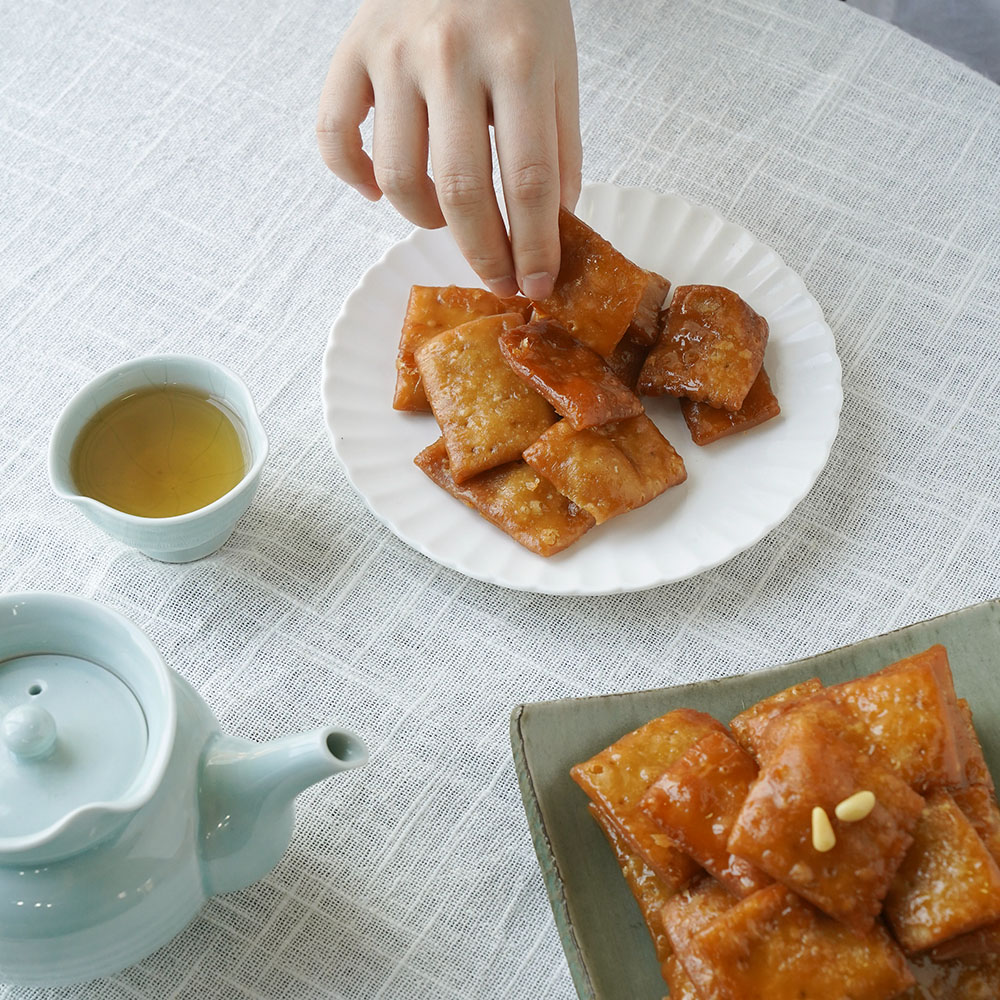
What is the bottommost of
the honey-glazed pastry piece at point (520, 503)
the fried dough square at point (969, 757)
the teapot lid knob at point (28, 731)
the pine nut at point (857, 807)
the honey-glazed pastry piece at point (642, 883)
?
the honey-glazed pastry piece at point (642, 883)

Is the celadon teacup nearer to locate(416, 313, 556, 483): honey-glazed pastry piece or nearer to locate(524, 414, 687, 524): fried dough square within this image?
locate(416, 313, 556, 483): honey-glazed pastry piece

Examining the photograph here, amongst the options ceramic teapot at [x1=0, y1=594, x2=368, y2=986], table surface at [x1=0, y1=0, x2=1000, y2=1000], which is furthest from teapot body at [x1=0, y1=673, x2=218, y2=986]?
table surface at [x1=0, y1=0, x2=1000, y2=1000]

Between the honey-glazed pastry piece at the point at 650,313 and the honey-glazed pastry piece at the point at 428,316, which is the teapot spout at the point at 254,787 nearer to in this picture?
the honey-glazed pastry piece at the point at 428,316

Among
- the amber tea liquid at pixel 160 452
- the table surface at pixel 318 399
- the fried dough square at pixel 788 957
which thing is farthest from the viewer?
the amber tea liquid at pixel 160 452

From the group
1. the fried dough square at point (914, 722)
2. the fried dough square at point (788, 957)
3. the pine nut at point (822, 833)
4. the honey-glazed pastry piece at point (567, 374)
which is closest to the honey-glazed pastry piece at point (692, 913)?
the fried dough square at point (788, 957)

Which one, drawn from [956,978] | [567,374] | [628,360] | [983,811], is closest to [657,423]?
[628,360]

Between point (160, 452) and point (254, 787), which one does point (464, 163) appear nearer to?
point (160, 452)
